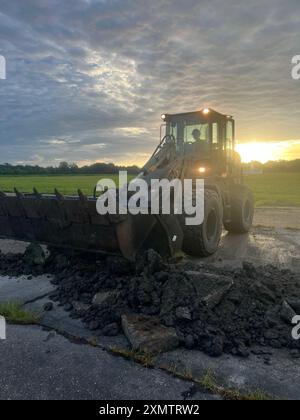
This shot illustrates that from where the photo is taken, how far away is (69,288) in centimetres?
605

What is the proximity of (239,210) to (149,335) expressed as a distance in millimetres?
7008

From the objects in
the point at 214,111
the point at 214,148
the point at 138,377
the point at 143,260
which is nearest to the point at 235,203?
the point at 214,148

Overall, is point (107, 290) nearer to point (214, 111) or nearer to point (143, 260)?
point (143, 260)

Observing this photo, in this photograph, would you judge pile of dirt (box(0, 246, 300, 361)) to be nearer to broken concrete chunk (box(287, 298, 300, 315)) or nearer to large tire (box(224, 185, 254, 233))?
broken concrete chunk (box(287, 298, 300, 315))

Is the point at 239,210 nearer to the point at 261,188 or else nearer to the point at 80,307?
the point at 80,307

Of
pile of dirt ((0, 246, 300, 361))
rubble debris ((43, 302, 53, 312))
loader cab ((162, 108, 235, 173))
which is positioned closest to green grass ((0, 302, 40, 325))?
rubble debris ((43, 302, 53, 312))

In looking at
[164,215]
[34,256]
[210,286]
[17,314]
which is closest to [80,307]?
[17,314]

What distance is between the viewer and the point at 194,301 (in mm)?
4977

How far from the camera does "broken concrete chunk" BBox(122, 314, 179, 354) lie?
14.0 feet

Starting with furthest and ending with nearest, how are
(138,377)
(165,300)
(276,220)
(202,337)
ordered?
(276,220), (165,300), (202,337), (138,377)

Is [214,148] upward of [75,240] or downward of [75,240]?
upward

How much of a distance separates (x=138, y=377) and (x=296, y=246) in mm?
6832

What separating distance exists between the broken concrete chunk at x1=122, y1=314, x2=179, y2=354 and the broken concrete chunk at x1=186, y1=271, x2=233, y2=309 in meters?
0.70

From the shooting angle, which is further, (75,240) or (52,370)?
(75,240)
